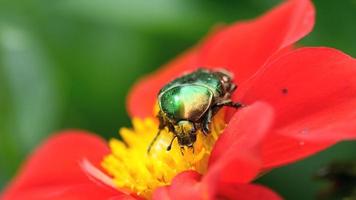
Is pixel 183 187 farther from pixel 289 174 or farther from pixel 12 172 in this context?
pixel 12 172

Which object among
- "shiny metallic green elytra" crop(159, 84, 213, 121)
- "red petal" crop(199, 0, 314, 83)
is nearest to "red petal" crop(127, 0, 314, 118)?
"red petal" crop(199, 0, 314, 83)

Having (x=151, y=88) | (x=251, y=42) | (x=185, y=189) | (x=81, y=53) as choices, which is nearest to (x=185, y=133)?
(x=185, y=189)

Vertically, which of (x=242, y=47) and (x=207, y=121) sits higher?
(x=242, y=47)

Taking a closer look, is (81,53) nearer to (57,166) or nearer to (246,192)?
(57,166)

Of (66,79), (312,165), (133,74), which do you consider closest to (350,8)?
(312,165)

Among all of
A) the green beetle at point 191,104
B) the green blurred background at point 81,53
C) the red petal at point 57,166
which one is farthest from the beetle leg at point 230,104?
the green blurred background at point 81,53

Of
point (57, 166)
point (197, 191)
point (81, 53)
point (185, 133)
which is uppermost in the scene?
point (81, 53)
